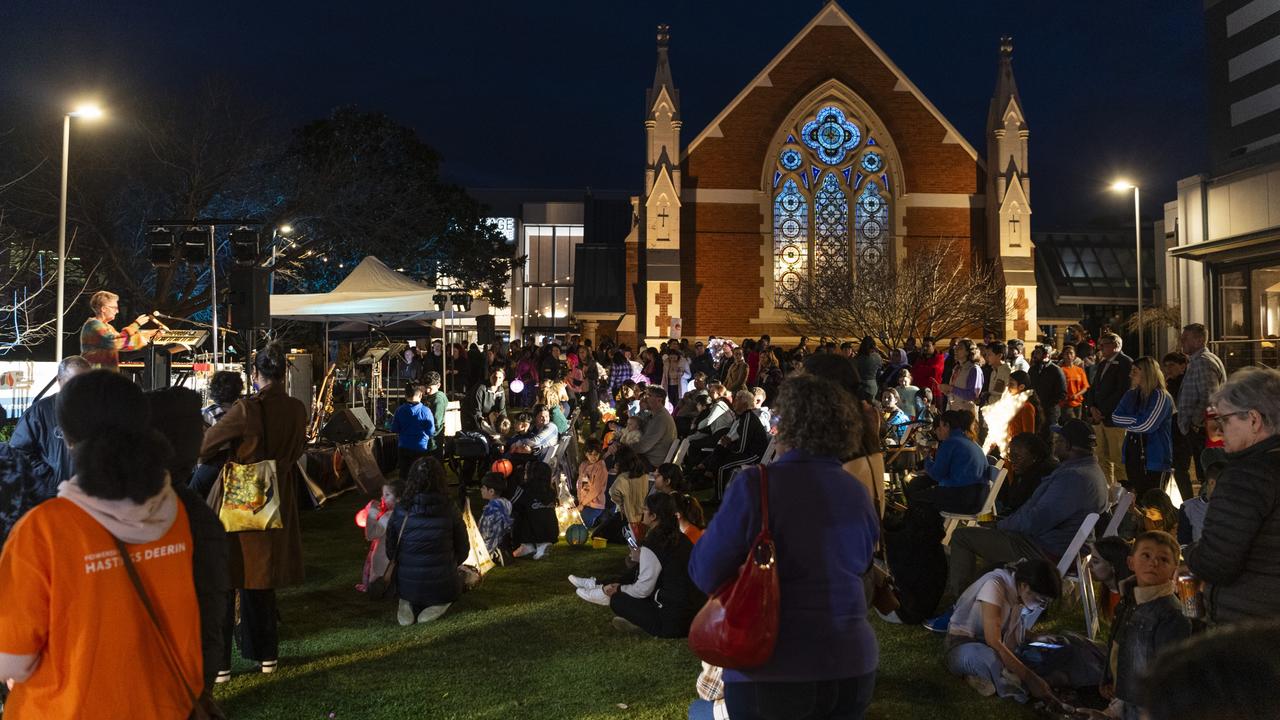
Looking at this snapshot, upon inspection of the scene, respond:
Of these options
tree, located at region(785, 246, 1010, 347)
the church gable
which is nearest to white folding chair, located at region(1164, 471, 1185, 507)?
tree, located at region(785, 246, 1010, 347)

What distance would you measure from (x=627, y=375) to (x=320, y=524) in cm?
848

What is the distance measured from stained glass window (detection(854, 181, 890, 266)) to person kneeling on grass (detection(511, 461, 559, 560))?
75.3 feet

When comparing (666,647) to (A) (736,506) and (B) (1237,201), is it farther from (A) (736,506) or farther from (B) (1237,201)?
(B) (1237,201)

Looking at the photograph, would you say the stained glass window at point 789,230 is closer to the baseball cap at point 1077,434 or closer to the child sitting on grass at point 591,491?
the child sitting on grass at point 591,491

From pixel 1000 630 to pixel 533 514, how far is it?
5239mm

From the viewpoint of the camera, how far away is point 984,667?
5.61 metres

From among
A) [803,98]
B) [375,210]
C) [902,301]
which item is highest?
[803,98]

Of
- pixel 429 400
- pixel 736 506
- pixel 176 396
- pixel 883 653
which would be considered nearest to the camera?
pixel 736 506

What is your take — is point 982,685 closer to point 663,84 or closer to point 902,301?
point 902,301

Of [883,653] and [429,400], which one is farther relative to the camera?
[429,400]

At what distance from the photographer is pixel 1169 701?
3.87ft

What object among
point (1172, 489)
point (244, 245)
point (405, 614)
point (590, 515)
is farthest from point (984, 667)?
point (244, 245)

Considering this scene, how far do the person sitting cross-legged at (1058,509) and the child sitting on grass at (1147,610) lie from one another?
2.02m

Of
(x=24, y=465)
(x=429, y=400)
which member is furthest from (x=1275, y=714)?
(x=429, y=400)
